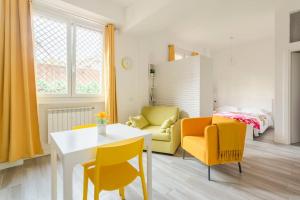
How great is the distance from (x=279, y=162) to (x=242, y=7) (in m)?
3.06

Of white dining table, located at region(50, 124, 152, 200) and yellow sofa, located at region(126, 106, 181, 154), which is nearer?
white dining table, located at region(50, 124, 152, 200)

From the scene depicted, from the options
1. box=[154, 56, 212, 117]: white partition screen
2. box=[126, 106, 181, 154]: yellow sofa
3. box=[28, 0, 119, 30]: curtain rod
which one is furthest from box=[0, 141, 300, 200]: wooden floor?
box=[28, 0, 119, 30]: curtain rod

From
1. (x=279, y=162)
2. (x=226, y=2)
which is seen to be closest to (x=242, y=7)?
(x=226, y=2)

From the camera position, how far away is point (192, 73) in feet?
11.0

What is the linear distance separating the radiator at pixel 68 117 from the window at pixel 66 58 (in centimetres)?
33

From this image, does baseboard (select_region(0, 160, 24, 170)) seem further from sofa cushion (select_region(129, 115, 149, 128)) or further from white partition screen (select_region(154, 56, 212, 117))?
white partition screen (select_region(154, 56, 212, 117))

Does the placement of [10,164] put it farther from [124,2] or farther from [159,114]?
[124,2]

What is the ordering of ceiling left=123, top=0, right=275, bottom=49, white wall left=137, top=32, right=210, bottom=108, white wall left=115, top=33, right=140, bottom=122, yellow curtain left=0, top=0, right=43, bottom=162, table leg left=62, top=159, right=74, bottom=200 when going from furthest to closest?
white wall left=137, top=32, right=210, bottom=108, white wall left=115, top=33, right=140, bottom=122, ceiling left=123, top=0, right=275, bottom=49, yellow curtain left=0, top=0, right=43, bottom=162, table leg left=62, top=159, right=74, bottom=200

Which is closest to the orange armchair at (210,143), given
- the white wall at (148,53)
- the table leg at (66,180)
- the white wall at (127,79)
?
the table leg at (66,180)

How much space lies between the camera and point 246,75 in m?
5.54

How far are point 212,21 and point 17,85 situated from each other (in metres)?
4.28

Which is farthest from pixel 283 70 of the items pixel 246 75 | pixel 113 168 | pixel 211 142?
pixel 113 168

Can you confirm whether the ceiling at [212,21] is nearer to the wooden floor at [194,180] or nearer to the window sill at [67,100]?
the window sill at [67,100]

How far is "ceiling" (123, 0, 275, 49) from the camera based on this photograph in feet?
9.24
